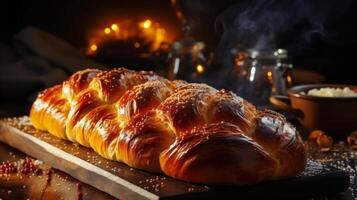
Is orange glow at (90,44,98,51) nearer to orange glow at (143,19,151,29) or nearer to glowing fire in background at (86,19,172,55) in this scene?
glowing fire in background at (86,19,172,55)

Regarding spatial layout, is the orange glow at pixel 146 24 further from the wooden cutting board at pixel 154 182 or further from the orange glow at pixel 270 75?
the wooden cutting board at pixel 154 182

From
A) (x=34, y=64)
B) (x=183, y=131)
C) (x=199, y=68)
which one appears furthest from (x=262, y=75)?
(x=34, y=64)

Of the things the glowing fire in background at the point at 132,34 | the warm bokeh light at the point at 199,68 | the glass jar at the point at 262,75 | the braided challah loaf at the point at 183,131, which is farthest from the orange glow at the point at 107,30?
the braided challah loaf at the point at 183,131

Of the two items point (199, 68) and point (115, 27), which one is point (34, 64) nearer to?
point (115, 27)

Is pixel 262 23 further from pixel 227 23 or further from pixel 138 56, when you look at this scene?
pixel 138 56

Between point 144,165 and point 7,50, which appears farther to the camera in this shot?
point 7,50

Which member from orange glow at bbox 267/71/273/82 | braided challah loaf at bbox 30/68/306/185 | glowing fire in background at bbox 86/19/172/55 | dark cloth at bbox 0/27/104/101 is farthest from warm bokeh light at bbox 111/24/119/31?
braided challah loaf at bbox 30/68/306/185

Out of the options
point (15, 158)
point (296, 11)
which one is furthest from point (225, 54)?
point (15, 158)
